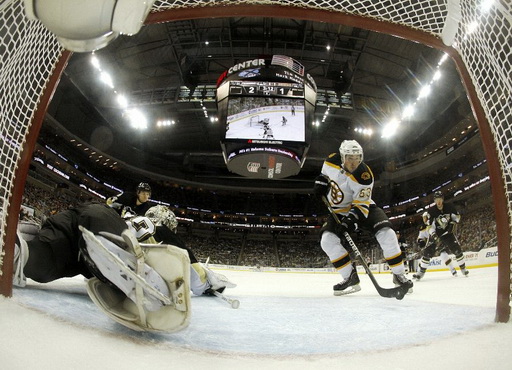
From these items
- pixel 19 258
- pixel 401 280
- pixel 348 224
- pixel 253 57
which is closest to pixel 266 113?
pixel 348 224

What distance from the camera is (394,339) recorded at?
1198 millimetres

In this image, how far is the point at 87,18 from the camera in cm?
59

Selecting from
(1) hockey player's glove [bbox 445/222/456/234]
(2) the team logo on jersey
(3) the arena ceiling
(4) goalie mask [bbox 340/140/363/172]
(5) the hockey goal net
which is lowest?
(2) the team logo on jersey

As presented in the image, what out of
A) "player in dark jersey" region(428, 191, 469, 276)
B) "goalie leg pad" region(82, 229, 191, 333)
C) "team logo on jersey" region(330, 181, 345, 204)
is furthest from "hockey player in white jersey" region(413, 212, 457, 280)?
"goalie leg pad" region(82, 229, 191, 333)

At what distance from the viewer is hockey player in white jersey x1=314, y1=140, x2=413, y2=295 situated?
2.85m

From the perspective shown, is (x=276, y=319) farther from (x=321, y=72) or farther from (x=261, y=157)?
(x=321, y=72)

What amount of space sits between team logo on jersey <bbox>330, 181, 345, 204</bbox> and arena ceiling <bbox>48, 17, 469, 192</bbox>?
5519mm

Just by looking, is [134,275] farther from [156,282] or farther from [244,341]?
[244,341]

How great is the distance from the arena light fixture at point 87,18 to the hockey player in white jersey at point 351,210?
2.43 metres

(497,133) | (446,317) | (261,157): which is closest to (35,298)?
(446,317)

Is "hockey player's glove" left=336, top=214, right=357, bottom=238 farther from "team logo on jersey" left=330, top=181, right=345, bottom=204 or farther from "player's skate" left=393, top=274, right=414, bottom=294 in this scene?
"player's skate" left=393, top=274, right=414, bottom=294

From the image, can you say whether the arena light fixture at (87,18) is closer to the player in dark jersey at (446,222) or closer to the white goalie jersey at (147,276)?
the white goalie jersey at (147,276)

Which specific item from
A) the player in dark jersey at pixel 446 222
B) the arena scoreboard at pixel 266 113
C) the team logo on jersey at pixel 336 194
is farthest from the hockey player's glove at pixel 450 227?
the team logo on jersey at pixel 336 194

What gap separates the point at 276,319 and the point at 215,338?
1.74 feet
